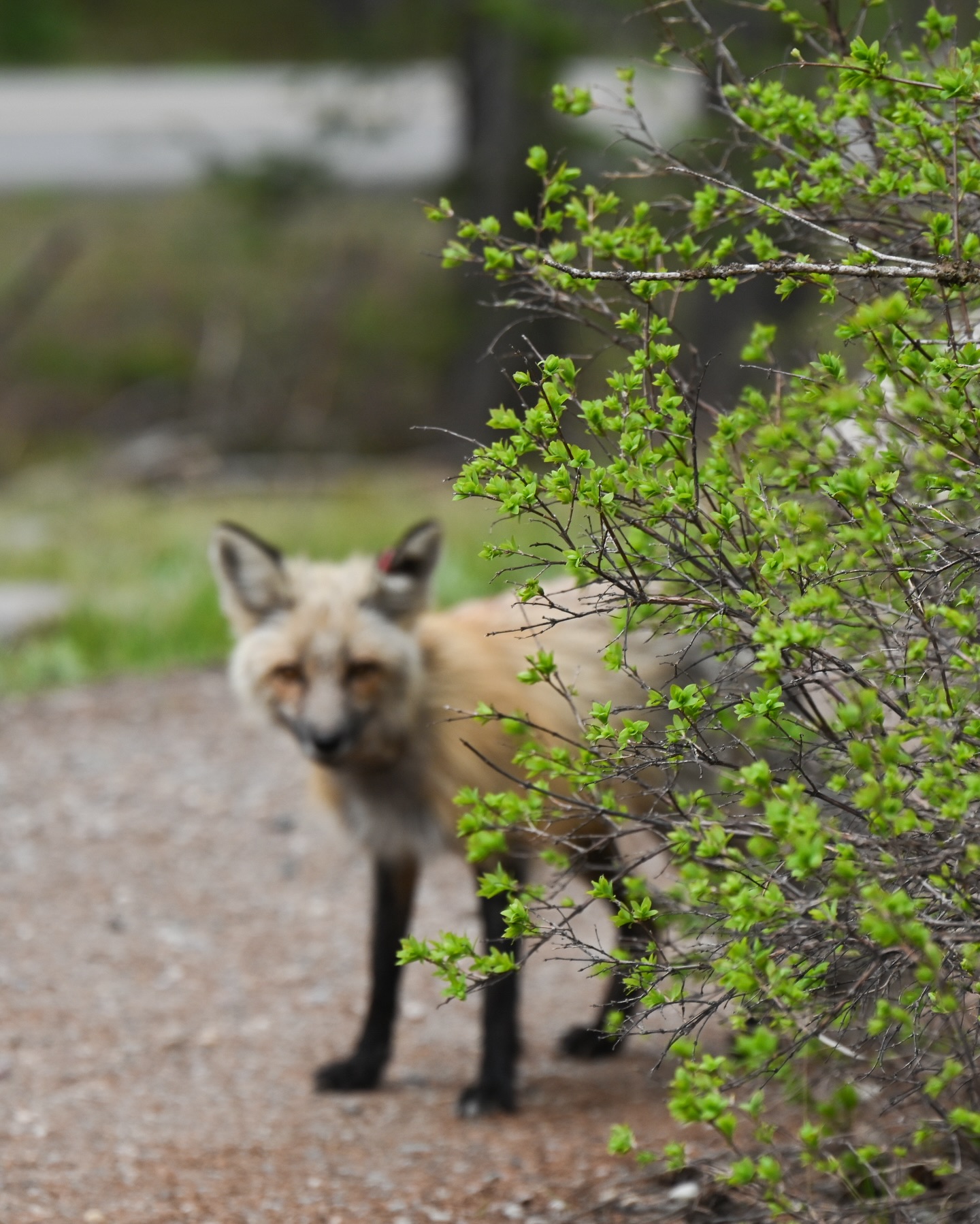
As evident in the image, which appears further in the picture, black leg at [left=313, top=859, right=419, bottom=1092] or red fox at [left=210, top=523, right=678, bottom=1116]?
black leg at [left=313, top=859, right=419, bottom=1092]

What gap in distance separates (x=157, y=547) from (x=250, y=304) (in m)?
7.74

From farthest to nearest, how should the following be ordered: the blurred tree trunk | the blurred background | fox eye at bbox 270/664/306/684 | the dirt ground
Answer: the blurred tree trunk → the blurred background → fox eye at bbox 270/664/306/684 → the dirt ground

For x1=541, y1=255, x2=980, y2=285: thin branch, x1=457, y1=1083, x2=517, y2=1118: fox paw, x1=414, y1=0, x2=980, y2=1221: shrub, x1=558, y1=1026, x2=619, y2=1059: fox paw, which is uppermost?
x1=541, y1=255, x2=980, y2=285: thin branch

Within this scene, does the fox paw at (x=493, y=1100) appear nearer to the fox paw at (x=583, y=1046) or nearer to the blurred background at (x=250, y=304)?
the fox paw at (x=583, y=1046)

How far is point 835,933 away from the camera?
237cm

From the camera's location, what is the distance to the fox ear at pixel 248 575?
4750 millimetres

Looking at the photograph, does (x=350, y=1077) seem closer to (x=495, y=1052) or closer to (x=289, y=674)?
(x=495, y=1052)

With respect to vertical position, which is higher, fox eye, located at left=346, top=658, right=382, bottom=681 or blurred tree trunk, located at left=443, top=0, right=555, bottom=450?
blurred tree trunk, located at left=443, top=0, right=555, bottom=450

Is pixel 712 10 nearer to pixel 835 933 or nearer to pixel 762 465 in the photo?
pixel 762 465

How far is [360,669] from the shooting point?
14.8 feet

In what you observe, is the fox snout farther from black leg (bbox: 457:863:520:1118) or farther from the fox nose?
black leg (bbox: 457:863:520:1118)

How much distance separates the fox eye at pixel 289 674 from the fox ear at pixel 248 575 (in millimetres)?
288

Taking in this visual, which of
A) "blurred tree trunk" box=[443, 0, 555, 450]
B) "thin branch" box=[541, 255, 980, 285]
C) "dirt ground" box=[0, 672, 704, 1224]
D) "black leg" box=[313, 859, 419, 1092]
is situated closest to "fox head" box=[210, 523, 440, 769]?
"black leg" box=[313, 859, 419, 1092]

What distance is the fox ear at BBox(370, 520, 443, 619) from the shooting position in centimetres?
470
